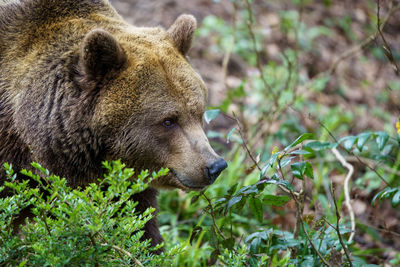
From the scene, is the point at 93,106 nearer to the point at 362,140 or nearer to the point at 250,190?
the point at 250,190

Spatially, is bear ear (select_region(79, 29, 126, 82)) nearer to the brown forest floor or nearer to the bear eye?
the bear eye

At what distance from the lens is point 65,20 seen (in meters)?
3.88

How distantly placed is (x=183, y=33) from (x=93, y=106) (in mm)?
1083

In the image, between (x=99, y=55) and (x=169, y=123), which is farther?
(x=169, y=123)

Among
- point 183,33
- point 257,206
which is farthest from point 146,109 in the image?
point 257,206

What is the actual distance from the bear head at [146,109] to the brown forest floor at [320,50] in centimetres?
386

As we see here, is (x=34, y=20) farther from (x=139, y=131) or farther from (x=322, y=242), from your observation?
(x=322, y=242)

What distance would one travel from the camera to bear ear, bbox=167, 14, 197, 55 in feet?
13.5

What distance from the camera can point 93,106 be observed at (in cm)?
353

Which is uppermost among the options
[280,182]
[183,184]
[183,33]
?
[183,33]

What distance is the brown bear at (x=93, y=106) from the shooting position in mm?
3520

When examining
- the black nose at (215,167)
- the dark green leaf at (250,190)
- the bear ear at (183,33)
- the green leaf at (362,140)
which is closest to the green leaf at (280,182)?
the dark green leaf at (250,190)

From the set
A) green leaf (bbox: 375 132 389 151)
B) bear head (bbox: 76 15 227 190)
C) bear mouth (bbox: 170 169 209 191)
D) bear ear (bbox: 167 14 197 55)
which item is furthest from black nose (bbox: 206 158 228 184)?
green leaf (bbox: 375 132 389 151)

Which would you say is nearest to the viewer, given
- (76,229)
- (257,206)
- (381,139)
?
(76,229)
